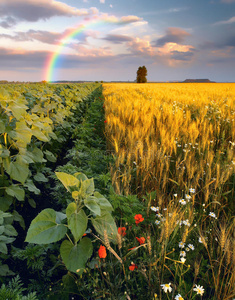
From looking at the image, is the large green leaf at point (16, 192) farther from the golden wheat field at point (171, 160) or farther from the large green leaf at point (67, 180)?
the golden wheat field at point (171, 160)

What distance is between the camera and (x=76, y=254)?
1.31m

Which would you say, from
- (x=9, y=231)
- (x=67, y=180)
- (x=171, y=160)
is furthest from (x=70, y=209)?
(x=171, y=160)

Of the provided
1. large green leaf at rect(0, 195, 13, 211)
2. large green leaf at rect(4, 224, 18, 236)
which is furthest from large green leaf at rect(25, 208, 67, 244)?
large green leaf at rect(0, 195, 13, 211)

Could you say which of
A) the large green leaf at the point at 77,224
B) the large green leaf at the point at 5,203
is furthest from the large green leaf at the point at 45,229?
the large green leaf at the point at 5,203

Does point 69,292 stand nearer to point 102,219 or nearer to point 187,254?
point 102,219

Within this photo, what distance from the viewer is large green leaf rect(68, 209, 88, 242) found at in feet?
3.94

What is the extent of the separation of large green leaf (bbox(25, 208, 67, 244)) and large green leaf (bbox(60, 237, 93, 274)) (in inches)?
3.9

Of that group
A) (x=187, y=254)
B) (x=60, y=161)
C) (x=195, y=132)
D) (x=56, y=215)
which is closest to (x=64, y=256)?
(x=56, y=215)

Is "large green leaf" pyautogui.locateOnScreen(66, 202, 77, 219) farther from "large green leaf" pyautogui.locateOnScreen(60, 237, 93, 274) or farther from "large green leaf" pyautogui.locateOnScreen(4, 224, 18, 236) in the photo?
"large green leaf" pyautogui.locateOnScreen(4, 224, 18, 236)

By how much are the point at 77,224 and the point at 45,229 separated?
0.67ft

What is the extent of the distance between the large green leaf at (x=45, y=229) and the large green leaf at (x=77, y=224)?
0.36 feet

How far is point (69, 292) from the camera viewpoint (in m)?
1.43

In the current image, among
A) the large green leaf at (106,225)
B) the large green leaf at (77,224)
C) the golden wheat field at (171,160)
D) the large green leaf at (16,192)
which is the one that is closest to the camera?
the large green leaf at (77,224)

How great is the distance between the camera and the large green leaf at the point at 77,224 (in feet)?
3.94
